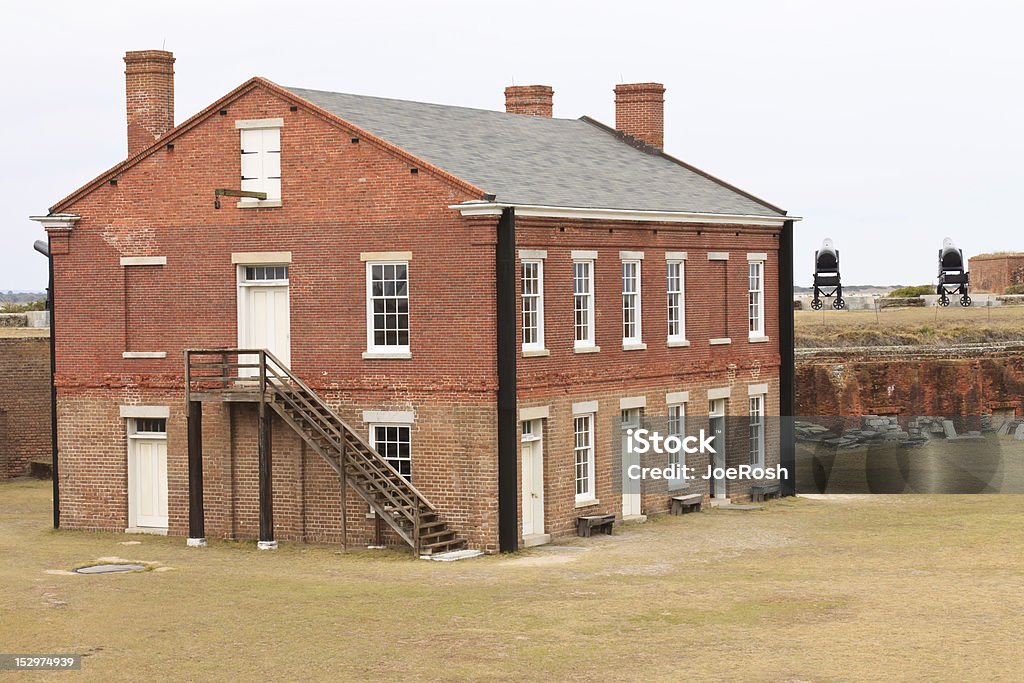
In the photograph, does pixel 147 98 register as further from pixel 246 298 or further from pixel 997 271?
pixel 997 271

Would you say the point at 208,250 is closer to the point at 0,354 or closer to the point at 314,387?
the point at 314,387

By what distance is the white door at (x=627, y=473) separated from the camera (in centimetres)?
3400

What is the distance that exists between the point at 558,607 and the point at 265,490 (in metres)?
8.34

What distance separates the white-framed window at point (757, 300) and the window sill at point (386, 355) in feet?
38.1

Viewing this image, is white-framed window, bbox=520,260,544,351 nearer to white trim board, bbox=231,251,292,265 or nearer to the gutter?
the gutter

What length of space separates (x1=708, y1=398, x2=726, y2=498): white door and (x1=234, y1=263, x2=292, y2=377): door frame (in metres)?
10.6

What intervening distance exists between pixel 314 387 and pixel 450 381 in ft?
9.49

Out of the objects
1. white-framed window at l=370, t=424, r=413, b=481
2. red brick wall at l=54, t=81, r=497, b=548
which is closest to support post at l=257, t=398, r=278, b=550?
red brick wall at l=54, t=81, r=497, b=548

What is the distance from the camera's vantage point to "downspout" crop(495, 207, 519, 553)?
97.0ft

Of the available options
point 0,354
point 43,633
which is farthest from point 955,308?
point 43,633

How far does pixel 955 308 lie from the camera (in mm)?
67312

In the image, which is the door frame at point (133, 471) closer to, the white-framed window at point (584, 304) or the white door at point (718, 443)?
the white-framed window at point (584, 304)

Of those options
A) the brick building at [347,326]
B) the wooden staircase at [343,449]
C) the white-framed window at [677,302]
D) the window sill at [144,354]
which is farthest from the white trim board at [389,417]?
the white-framed window at [677,302]

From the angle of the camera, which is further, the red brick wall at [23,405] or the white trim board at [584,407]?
the red brick wall at [23,405]
